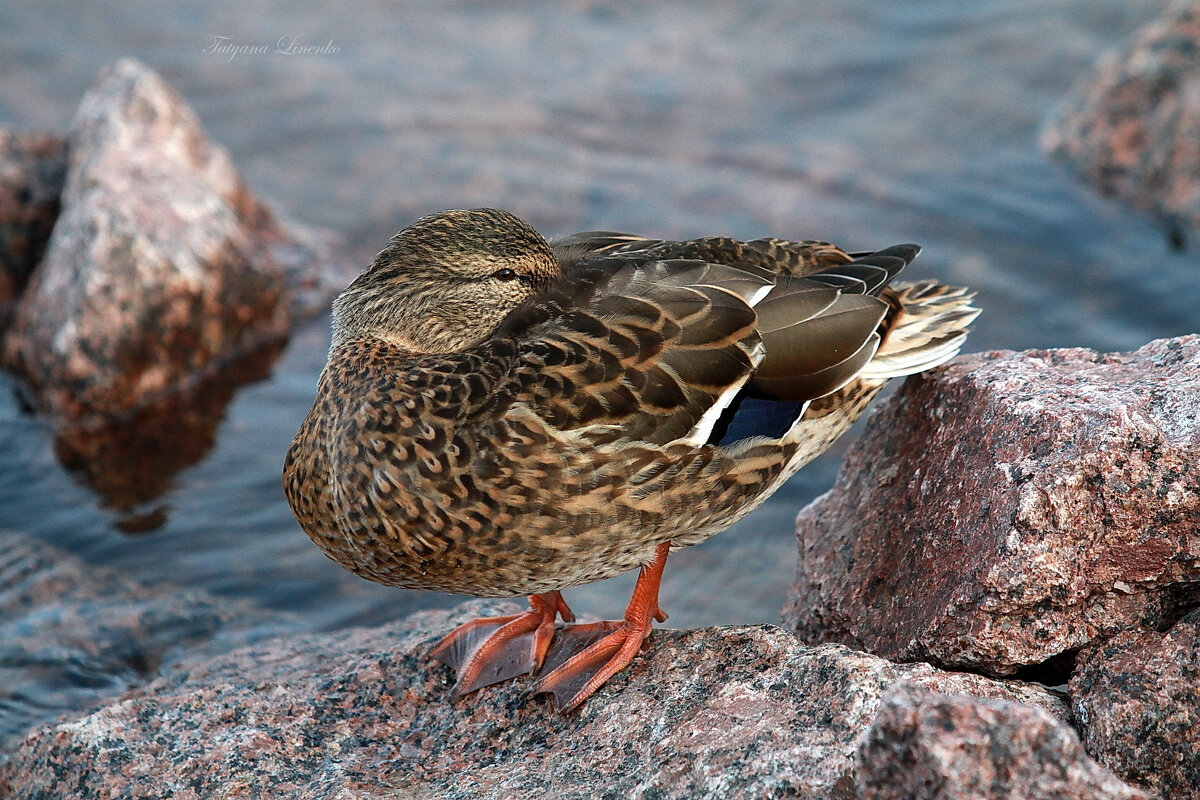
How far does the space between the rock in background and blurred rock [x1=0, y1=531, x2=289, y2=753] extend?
29.6 inches

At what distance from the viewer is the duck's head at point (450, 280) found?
153 inches

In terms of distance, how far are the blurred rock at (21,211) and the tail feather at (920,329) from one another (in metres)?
5.57

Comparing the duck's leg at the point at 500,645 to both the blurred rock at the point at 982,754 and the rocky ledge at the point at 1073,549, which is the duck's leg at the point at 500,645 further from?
the blurred rock at the point at 982,754

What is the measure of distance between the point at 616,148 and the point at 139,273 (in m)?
3.83

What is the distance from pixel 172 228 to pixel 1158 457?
5.70 meters

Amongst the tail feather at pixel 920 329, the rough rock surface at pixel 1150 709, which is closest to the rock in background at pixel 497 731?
the rough rock surface at pixel 1150 709

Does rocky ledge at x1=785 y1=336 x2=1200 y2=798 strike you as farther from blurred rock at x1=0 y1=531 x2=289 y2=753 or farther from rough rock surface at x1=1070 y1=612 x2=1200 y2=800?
blurred rock at x1=0 y1=531 x2=289 y2=753

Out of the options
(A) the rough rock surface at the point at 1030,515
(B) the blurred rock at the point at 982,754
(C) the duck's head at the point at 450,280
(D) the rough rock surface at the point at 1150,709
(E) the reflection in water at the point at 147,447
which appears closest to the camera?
(B) the blurred rock at the point at 982,754

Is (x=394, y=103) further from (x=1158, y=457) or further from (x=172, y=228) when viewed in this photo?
(x=1158, y=457)

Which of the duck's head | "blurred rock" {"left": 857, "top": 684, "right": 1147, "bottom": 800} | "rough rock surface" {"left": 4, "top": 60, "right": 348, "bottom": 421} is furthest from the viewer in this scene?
"rough rock surface" {"left": 4, "top": 60, "right": 348, "bottom": 421}

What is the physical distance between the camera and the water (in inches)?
251

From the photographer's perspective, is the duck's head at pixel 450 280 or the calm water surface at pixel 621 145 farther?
the calm water surface at pixel 621 145

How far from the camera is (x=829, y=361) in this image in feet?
12.9

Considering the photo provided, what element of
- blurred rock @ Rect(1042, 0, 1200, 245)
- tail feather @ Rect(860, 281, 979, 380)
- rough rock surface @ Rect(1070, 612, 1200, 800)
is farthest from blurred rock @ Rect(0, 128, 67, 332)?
blurred rock @ Rect(1042, 0, 1200, 245)
